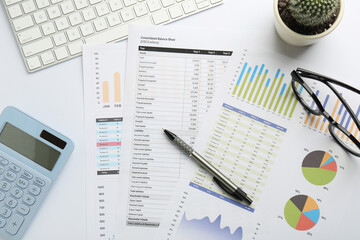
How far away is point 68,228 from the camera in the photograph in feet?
2.37

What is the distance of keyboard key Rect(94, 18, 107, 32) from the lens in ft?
2.36

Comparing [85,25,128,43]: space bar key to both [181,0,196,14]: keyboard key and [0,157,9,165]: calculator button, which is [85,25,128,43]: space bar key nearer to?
[181,0,196,14]: keyboard key

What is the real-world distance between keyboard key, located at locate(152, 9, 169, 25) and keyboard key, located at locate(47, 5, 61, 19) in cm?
19

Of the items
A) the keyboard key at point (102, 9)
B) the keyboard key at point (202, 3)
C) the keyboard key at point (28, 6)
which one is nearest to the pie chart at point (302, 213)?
the keyboard key at point (202, 3)

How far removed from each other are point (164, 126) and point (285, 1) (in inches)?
13.1

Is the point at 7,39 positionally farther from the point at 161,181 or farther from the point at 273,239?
the point at 273,239

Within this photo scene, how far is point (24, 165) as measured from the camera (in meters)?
0.70

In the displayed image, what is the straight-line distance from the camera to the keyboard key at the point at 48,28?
0.71 m

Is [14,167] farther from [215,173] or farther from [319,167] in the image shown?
[319,167]

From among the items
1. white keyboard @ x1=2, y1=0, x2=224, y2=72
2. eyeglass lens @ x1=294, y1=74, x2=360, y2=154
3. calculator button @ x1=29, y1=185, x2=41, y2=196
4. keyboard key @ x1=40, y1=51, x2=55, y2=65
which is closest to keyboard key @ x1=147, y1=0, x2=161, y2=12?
white keyboard @ x1=2, y1=0, x2=224, y2=72

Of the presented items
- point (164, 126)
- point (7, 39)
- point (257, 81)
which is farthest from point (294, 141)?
point (7, 39)

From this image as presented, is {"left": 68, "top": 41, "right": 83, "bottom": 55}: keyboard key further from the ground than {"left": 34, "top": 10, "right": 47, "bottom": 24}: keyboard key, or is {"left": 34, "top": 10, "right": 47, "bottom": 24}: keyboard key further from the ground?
{"left": 34, "top": 10, "right": 47, "bottom": 24}: keyboard key

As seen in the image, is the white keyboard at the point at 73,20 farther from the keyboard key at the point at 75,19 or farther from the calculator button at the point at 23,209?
the calculator button at the point at 23,209

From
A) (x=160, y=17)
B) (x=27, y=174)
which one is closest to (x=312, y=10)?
(x=160, y=17)
